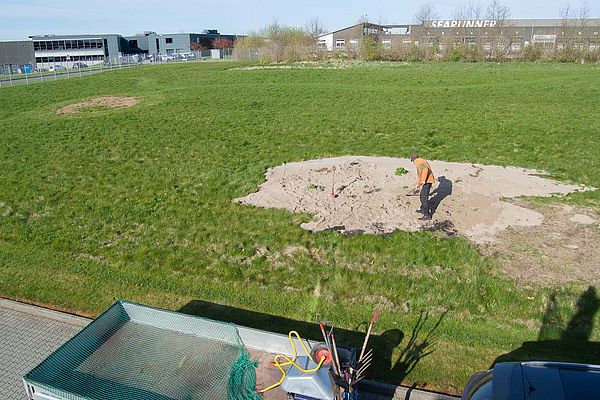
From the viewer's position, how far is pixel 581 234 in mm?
10242

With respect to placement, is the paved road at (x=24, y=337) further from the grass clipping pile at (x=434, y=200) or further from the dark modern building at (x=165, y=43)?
the dark modern building at (x=165, y=43)

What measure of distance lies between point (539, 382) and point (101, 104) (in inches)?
1155

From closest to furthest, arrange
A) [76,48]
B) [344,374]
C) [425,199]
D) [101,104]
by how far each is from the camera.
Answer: [344,374], [425,199], [101,104], [76,48]

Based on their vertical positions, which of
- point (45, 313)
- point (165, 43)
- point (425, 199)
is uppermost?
point (165, 43)

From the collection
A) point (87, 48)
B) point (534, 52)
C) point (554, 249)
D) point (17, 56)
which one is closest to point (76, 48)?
point (87, 48)

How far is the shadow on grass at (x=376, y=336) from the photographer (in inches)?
269

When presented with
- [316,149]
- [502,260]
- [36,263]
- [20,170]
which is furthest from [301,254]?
[20,170]

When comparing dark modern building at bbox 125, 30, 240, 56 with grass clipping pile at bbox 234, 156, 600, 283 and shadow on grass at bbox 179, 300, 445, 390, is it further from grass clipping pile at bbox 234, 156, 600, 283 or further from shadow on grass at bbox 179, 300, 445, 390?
shadow on grass at bbox 179, 300, 445, 390

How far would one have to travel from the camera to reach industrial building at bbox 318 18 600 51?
5241 cm

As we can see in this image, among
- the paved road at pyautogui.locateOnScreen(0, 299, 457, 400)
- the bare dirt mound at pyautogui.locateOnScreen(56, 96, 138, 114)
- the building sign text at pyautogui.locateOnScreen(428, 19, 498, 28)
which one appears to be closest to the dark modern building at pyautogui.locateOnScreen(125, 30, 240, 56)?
the building sign text at pyautogui.locateOnScreen(428, 19, 498, 28)

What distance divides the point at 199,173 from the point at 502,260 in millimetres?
8927

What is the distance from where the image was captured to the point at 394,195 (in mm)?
12070

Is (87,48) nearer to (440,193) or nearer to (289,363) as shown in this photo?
(440,193)

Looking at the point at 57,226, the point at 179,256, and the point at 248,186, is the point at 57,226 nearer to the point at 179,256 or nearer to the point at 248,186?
the point at 179,256
